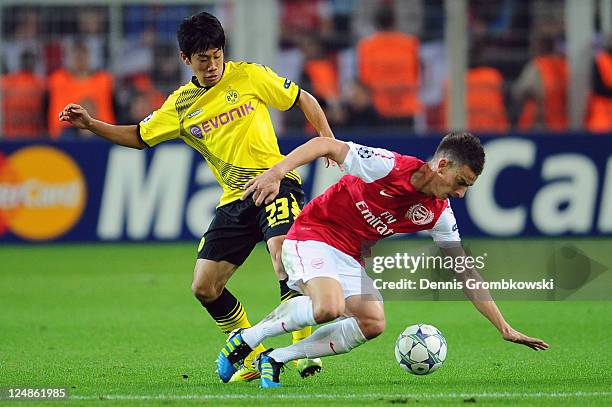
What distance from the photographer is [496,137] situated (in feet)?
49.5

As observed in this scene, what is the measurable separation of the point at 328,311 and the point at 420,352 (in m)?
0.75

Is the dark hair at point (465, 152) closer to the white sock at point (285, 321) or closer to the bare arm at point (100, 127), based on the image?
the white sock at point (285, 321)

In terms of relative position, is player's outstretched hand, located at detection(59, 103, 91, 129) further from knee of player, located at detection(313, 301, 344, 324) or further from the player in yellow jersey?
knee of player, located at detection(313, 301, 344, 324)

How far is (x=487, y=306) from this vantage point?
264 inches

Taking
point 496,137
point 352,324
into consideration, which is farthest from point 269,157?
point 496,137

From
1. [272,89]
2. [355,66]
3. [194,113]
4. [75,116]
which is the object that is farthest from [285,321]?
[355,66]

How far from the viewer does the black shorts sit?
7.50 m

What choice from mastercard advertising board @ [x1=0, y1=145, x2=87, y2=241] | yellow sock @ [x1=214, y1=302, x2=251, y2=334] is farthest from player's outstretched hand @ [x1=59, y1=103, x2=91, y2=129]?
mastercard advertising board @ [x1=0, y1=145, x2=87, y2=241]

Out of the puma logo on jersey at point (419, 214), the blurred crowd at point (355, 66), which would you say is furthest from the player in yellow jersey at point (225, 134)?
the blurred crowd at point (355, 66)

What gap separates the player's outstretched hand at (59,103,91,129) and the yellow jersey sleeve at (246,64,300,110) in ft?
3.50

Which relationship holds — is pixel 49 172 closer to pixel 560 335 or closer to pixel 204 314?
pixel 204 314

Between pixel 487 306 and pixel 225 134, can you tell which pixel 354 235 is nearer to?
pixel 487 306

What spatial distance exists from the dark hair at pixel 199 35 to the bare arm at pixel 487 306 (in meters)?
1.85

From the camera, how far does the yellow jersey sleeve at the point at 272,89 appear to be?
307 inches
